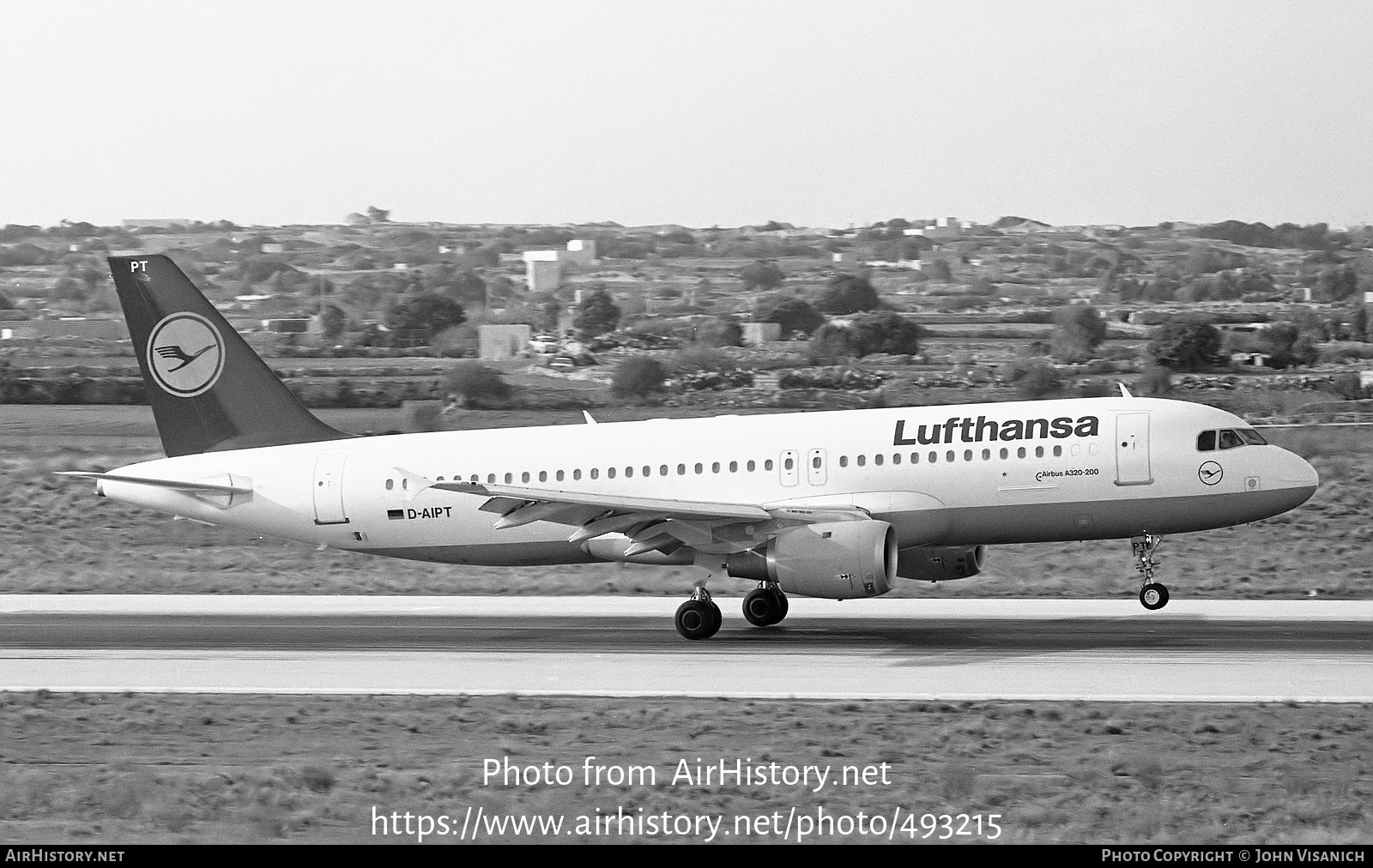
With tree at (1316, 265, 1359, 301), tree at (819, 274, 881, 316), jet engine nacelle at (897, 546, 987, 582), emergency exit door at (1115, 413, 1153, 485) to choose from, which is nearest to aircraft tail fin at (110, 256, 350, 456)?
jet engine nacelle at (897, 546, 987, 582)

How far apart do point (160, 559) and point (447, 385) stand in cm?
3058

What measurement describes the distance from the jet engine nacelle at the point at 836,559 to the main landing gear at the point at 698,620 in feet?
4.30

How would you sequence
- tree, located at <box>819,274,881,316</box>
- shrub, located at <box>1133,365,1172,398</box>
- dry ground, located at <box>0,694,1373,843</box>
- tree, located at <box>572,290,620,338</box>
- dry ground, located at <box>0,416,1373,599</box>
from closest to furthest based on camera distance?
dry ground, located at <box>0,694,1373,843</box>
dry ground, located at <box>0,416,1373,599</box>
shrub, located at <box>1133,365,1172,398</box>
tree, located at <box>819,274,881,316</box>
tree, located at <box>572,290,620,338</box>

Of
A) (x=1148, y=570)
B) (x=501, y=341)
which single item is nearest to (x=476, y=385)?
(x=501, y=341)

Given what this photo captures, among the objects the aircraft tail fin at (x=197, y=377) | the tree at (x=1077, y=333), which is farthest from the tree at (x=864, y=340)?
the aircraft tail fin at (x=197, y=377)

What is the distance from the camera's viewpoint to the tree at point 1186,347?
242ft

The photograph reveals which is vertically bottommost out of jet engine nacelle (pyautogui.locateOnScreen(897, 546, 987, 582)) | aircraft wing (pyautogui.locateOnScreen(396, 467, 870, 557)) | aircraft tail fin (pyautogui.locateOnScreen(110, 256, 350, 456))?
jet engine nacelle (pyautogui.locateOnScreen(897, 546, 987, 582))

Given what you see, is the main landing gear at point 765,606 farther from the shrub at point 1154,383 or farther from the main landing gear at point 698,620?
the shrub at point 1154,383

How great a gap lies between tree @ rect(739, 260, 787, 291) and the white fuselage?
249 feet

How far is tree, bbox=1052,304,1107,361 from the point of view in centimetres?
7775

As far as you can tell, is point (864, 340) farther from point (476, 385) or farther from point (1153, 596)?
point (1153, 596)

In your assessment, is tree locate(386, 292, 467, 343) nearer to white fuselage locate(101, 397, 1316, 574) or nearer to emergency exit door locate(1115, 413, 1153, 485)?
white fuselage locate(101, 397, 1316, 574)

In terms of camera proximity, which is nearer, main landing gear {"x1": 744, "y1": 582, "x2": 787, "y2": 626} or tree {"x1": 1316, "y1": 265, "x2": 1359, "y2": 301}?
main landing gear {"x1": 744, "y1": 582, "x2": 787, "y2": 626}
